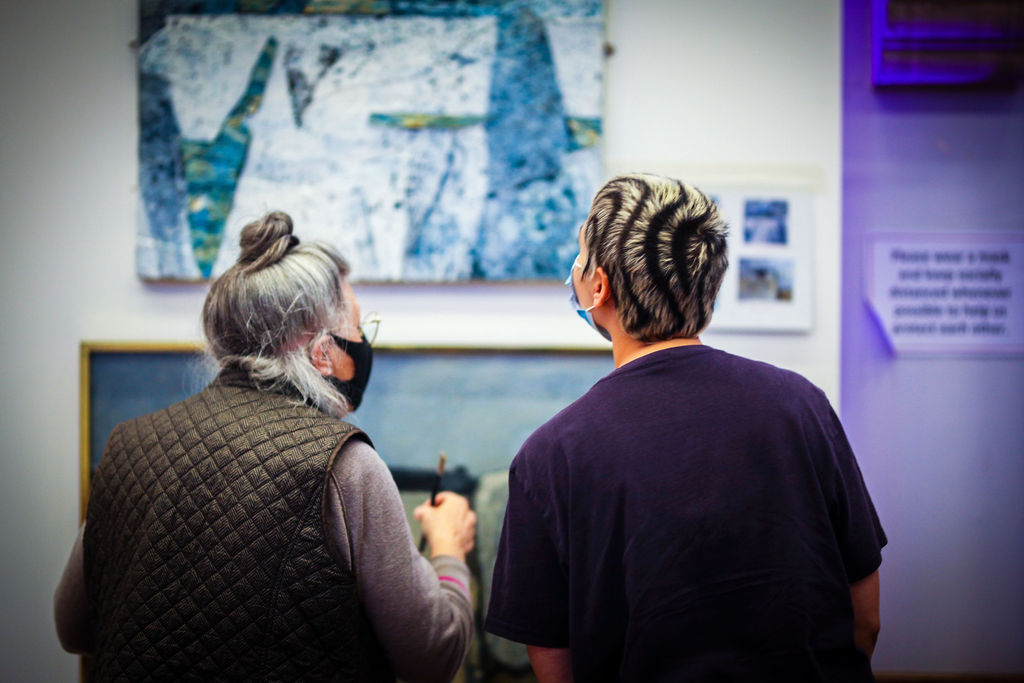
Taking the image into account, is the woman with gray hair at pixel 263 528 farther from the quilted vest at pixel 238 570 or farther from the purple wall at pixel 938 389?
the purple wall at pixel 938 389

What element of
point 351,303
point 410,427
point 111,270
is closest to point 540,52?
point 351,303

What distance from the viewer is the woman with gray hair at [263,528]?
2.87ft

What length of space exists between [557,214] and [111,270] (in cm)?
106

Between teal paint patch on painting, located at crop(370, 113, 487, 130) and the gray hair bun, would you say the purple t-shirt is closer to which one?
the gray hair bun

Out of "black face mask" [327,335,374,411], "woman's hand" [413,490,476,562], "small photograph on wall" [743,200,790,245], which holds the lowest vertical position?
"woman's hand" [413,490,476,562]

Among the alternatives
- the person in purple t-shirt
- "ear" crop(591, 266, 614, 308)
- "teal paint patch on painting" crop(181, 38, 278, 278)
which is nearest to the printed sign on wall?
the person in purple t-shirt

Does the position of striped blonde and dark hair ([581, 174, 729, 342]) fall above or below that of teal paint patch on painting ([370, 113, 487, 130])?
below

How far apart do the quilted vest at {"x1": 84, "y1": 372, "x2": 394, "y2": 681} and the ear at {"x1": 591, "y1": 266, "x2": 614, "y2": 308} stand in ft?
1.27

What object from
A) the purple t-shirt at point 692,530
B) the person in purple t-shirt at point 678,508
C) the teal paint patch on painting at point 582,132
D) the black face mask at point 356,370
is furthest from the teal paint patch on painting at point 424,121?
the purple t-shirt at point 692,530

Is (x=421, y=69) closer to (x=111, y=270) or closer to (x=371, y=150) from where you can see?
(x=371, y=150)

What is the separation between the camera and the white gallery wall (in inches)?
61.3

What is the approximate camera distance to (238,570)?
0.87 m

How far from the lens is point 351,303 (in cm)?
111

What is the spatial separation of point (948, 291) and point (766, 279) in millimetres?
503
